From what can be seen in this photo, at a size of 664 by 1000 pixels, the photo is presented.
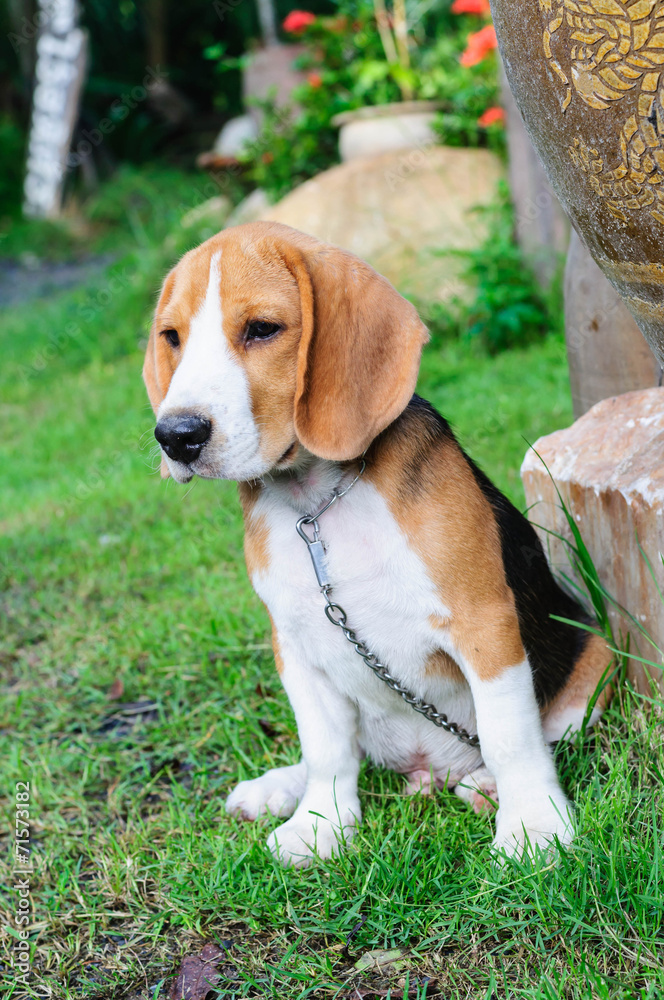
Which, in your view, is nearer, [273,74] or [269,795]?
[269,795]

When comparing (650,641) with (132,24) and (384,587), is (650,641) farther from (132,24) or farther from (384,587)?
(132,24)

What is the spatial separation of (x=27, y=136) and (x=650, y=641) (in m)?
20.7

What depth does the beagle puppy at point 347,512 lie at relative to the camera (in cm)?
209

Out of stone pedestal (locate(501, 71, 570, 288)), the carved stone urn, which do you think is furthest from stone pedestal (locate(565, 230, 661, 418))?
stone pedestal (locate(501, 71, 570, 288))

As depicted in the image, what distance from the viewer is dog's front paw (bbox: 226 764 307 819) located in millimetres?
2551

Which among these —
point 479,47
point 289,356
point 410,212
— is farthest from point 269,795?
point 479,47

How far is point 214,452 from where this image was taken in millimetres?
2010

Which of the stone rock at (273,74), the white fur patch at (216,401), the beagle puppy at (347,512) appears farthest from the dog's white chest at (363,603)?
the stone rock at (273,74)

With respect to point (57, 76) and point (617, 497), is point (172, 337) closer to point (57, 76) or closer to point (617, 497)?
point (617, 497)

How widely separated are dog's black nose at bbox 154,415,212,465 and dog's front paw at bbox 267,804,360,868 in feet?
3.28

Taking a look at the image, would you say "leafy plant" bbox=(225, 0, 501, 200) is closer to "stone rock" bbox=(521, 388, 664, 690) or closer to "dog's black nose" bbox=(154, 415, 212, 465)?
"stone rock" bbox=(521, 388, 664, 690)

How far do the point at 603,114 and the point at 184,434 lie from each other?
3.39 ft

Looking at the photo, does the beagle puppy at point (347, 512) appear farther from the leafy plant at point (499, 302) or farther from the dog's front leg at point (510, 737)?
the leafy plant at point (499, 302)

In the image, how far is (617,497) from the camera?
8.11 feet
